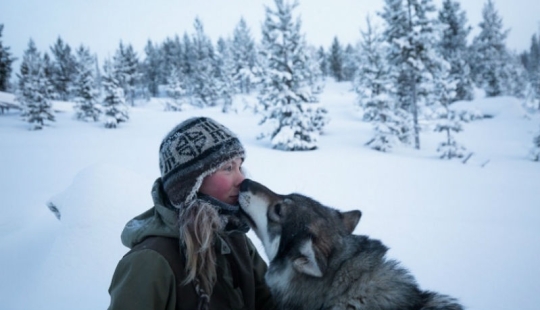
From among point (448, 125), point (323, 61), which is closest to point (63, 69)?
point (323, 61)

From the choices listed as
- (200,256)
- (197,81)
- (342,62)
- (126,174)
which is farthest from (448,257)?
(342,62)

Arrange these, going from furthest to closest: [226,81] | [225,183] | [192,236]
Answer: [226,81] < [225,183] < [192,236]

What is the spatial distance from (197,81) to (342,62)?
1526 inches

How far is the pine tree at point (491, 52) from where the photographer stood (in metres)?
38.1

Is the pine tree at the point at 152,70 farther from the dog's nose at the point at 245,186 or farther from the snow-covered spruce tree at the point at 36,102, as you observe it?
the dog's nose at the point at 245,186

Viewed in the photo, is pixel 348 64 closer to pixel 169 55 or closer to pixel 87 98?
pixel 169 55

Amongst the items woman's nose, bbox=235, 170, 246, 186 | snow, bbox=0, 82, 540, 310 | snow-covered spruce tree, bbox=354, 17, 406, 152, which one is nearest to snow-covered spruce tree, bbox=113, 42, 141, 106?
snow, bbox=0, 82, 540, 310

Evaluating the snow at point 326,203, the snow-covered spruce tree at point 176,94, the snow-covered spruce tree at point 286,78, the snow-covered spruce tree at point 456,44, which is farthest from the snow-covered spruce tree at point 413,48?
the snow-covered spruce tree at point 176,94

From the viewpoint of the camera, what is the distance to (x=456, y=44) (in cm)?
3638

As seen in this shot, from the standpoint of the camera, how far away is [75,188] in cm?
554

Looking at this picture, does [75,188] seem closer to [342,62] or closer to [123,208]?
[123,208]

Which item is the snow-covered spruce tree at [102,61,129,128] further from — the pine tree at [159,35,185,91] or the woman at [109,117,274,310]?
the pine tree at [159,35,185,91]

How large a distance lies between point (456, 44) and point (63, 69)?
2533 inches

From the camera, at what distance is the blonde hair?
1.86 m
